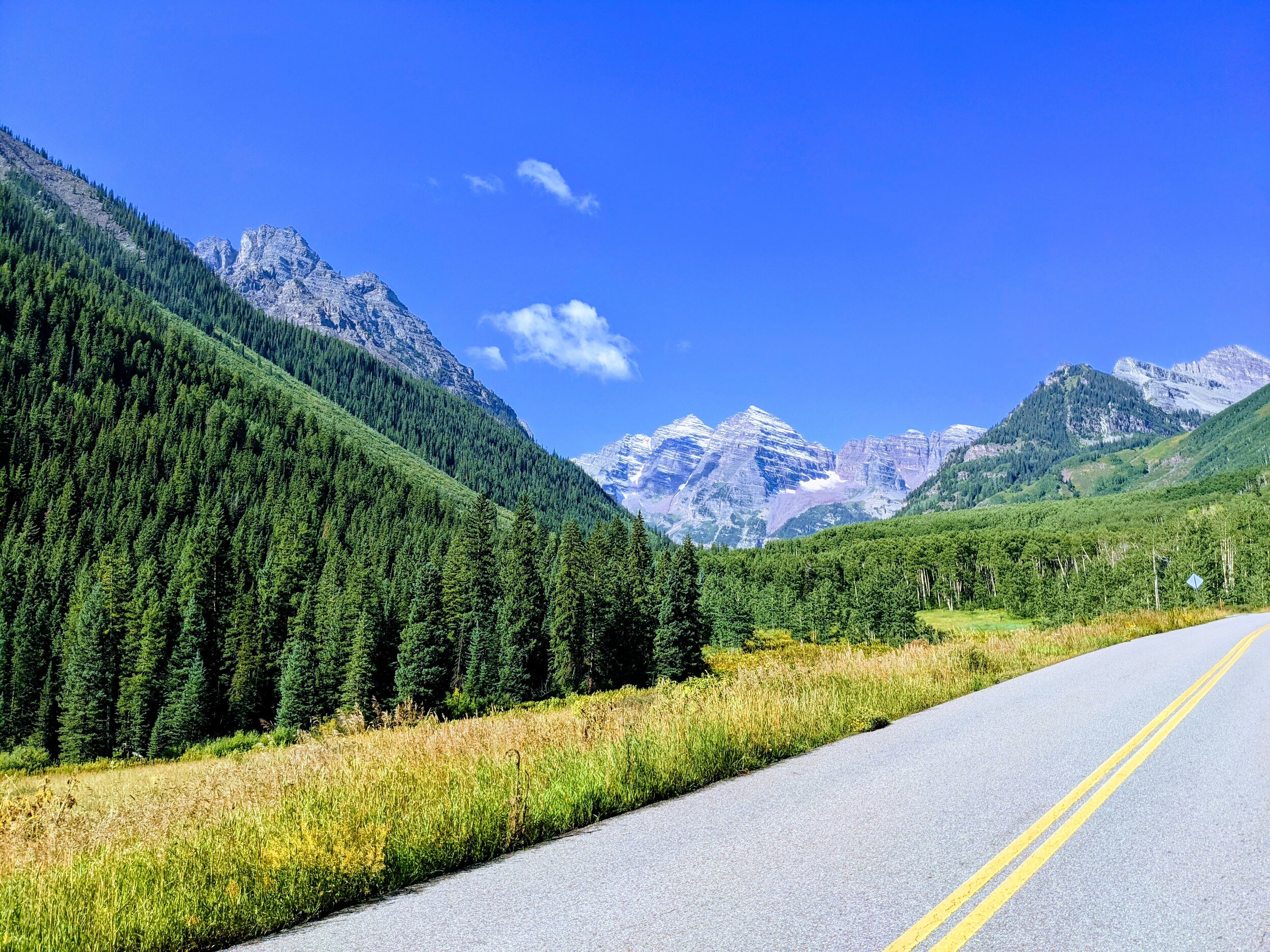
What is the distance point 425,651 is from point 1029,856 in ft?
175

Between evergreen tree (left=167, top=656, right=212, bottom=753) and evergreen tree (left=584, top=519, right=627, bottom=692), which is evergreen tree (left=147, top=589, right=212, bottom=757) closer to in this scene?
evergreen tree (left=167, top=656, right=212, bottom=753)

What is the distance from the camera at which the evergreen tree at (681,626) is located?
184 feet

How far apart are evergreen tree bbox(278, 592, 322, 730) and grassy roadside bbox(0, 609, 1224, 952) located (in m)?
47.2

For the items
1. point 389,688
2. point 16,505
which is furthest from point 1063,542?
point 16,505

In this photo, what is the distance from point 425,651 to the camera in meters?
52.8

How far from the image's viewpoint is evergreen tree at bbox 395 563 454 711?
51000mm

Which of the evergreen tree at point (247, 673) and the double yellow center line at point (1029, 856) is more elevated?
the double yellow center line at point (1029, 856)

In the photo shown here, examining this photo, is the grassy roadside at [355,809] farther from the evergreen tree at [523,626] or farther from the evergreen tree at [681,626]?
the evergreen tree at [523,626]

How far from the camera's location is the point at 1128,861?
4.96 m

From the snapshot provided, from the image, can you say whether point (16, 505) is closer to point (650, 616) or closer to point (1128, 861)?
point (650, 616)

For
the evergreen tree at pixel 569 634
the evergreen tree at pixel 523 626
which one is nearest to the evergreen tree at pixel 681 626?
the evergreen tree at pixel 569 634

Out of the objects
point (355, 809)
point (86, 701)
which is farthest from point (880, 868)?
point (86, 701)

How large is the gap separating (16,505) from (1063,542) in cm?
21561

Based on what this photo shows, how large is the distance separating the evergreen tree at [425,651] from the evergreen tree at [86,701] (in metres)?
27.4
